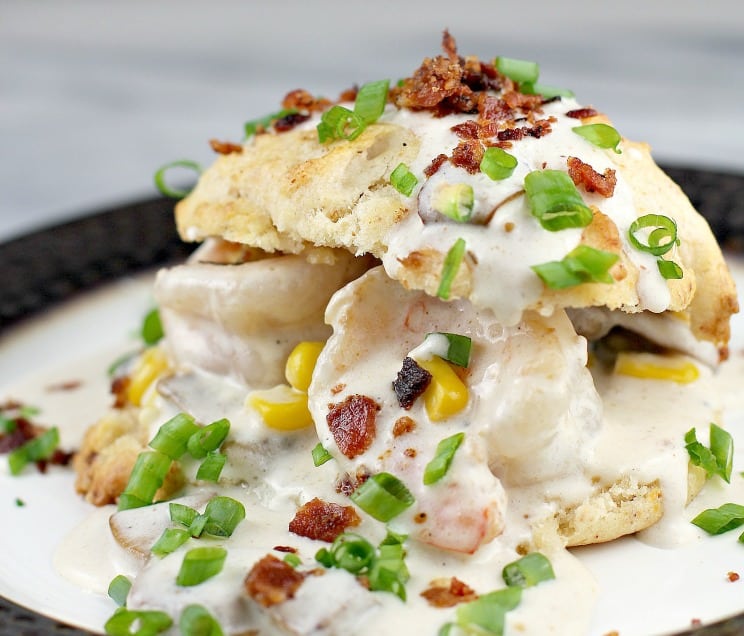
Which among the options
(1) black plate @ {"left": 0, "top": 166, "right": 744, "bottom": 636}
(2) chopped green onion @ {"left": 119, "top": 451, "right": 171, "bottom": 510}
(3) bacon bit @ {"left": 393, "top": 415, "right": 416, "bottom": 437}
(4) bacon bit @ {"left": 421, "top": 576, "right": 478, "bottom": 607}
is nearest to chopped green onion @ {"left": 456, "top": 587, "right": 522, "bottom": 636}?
(4) bacon bit @ {"left": 421, "top": 576, "right": 478, "bottom": 607}

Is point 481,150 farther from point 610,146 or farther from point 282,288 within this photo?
point 282,288

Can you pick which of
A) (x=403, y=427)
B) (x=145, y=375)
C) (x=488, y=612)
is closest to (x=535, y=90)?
(x=403, y=427)

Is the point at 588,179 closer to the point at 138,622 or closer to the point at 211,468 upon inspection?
the point at 211,468

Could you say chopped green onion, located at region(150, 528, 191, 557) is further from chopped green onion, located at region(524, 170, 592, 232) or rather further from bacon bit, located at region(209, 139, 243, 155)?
bacon bit, located at region(209, 139, 243, 155)

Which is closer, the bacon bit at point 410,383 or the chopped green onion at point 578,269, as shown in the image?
the chopped green onion at point 578,269

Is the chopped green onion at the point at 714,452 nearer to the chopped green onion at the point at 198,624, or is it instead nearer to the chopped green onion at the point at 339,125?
the chopped green onion at the point at 339,125

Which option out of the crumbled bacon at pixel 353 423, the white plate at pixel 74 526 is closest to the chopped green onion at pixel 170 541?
the white plate at pixel 74 526
